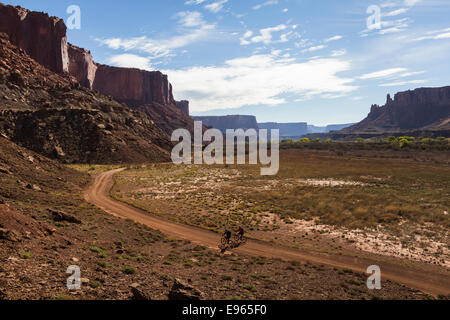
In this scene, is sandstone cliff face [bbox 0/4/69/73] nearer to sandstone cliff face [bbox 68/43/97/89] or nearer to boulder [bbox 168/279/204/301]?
sandstone cliff face [bbox 68/43/97/89]

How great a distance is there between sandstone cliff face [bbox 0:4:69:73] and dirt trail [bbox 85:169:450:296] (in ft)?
403

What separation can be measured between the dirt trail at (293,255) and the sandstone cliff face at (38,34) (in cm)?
12289

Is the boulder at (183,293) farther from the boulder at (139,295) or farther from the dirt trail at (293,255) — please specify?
the dirt trail at (293,255)

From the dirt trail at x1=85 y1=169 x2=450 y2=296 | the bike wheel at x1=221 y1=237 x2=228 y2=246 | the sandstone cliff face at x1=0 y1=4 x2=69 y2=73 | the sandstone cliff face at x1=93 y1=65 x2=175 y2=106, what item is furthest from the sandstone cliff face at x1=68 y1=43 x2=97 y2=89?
the bike wheel at x1=221 y1=237 x2=228 y2=246

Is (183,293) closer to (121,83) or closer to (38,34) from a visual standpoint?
(38,34)

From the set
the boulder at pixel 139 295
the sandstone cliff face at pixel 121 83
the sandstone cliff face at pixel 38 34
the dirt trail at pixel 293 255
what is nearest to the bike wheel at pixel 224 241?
the dirt trail at pixel 293 255

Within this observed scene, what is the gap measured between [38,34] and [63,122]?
72.6 m

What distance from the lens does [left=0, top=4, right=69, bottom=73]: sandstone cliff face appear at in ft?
366

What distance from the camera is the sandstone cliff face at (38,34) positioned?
11144 centimetres

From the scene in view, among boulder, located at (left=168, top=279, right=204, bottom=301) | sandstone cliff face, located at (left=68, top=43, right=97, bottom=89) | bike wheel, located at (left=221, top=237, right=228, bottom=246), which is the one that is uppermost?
sandstone cliff face, located at (left=68, top=43, right=97, bottom=89)

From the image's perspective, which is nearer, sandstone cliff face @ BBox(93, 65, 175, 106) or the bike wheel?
the bike wheel

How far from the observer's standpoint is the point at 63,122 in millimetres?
76812

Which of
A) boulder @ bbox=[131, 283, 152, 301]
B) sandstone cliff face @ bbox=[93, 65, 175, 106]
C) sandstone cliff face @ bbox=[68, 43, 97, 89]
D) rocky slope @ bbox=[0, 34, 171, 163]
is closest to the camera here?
boulder @ bbox=[131, 283, 152, 301]

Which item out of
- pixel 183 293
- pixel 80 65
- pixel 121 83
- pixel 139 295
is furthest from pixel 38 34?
pixel 183 293
